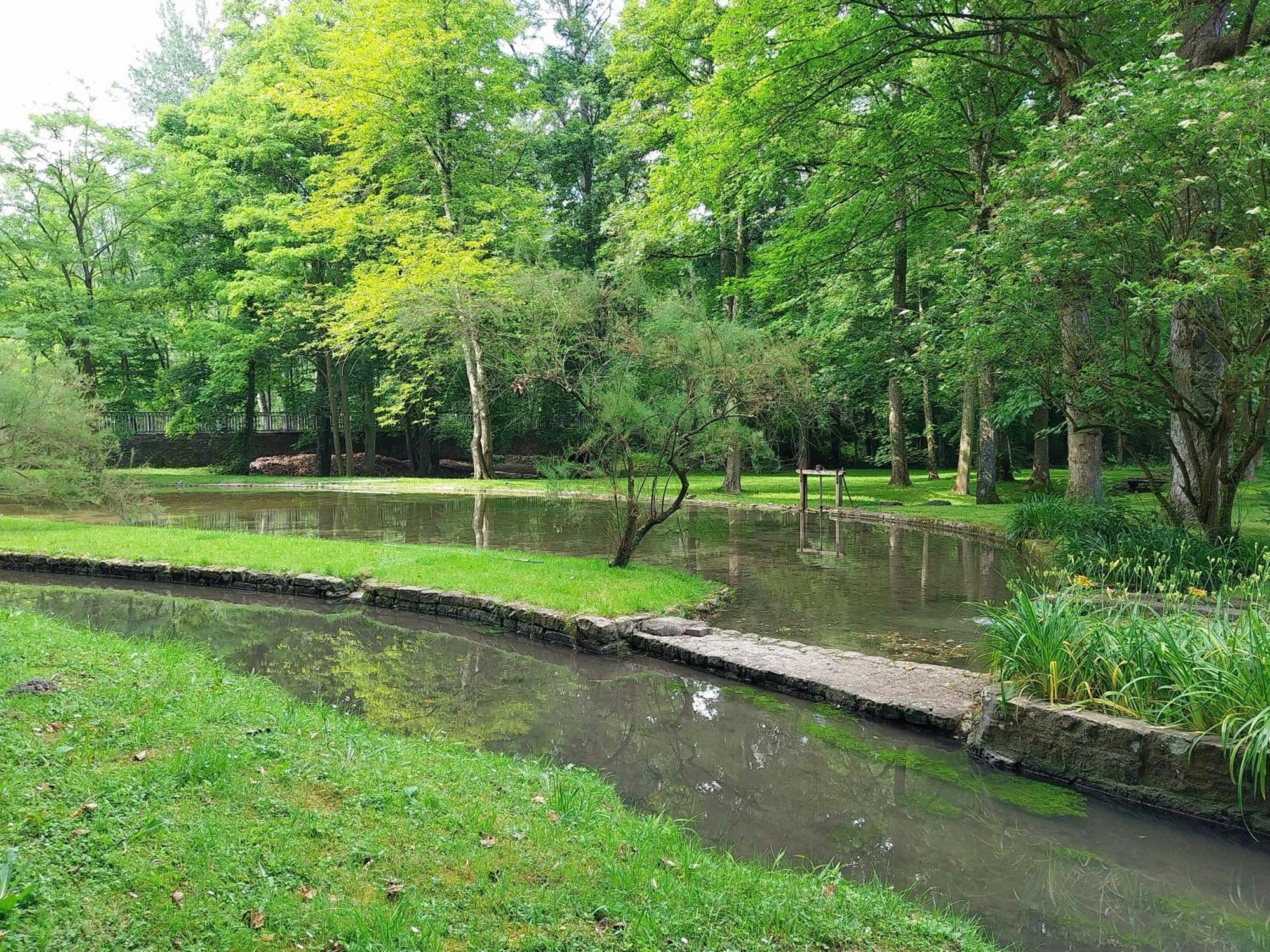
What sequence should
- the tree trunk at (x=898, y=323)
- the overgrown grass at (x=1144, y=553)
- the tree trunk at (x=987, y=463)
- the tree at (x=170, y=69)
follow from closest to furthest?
the overgrown grass at (x=1144, y=553) < the tree trunk at (x=987, y=463) < the tree trunk at (x=898, y=323) < the tree at (x=170, y=69)

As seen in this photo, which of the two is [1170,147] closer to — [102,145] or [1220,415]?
[1220,415]

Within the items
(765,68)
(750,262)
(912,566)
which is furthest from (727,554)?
(750,262)

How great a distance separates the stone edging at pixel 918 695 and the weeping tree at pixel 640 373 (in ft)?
7.68

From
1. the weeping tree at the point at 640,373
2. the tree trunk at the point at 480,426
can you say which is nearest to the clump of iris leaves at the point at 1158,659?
the weeping tree at the point at 640,373

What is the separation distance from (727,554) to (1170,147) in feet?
24.0

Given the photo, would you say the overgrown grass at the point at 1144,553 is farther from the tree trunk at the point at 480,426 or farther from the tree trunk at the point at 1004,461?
the tree trunk at the point at 480,426

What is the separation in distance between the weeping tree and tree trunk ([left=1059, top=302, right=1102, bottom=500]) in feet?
9.71

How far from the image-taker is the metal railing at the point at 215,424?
32.7m

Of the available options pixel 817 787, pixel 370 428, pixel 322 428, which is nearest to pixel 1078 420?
pixel 817 787

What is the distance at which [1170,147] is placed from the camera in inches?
275

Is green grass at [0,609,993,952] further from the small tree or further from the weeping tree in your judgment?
the small tree

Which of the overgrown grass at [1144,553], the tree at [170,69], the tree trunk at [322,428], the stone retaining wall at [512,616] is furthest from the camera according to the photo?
the tree at [170,69]

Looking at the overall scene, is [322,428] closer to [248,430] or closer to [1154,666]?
[248,430]

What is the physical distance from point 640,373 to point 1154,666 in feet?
20.8
